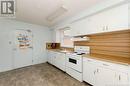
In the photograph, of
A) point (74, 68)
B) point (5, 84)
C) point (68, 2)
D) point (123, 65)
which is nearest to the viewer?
point (123, 65)

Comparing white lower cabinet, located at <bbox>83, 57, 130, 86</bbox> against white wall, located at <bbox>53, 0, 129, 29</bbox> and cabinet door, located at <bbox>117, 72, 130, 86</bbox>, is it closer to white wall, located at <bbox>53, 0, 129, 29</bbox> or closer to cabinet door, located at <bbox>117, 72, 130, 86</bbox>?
cabinet door, located at <bbox>117, 72, 130, 86</bbox>

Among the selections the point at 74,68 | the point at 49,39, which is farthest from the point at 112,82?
the point at 49,39

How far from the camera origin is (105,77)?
202cm

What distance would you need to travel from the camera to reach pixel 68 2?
2.33m

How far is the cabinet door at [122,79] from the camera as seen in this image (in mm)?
1664

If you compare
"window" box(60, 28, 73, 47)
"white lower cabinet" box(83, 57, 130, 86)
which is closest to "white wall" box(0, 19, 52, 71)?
"window" box(60, 28, 73, 47)

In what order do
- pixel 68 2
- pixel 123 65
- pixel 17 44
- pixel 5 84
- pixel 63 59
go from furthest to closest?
pixel 17 44 → pixel 63 59 → pixel 5 84 → pixel 68 2 → pixel 123 65

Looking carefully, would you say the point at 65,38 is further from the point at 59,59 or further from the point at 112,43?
the point at 112,43

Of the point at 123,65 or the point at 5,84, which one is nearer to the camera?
the point at 123,65

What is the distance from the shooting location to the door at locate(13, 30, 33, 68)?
4.11 metres

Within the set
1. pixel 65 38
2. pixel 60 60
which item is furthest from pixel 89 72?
pixel 65 38

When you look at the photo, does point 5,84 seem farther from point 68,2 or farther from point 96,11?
point 96,11

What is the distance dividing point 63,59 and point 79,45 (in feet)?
2.96

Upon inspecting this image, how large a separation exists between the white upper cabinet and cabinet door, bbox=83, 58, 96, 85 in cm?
97
